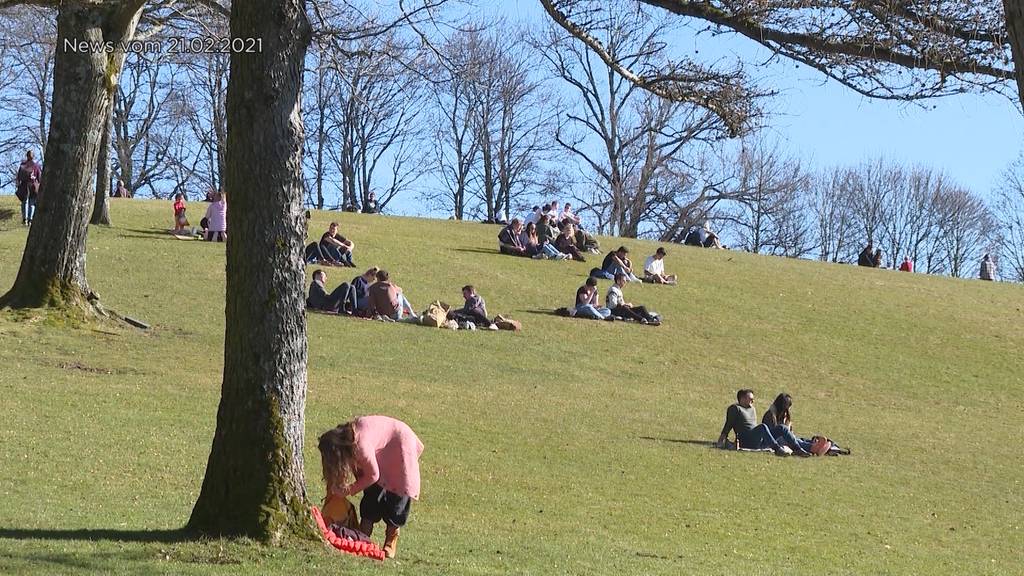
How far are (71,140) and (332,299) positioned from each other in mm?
8435

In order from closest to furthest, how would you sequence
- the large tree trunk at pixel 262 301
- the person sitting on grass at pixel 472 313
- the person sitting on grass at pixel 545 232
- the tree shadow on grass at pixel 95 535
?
the large tree trunk at pixel 262 301, the tree shadow on grass at pixel 95 535, the person sitting on grass at pixel 472 313, the person sitting on grass at pixel 545 232

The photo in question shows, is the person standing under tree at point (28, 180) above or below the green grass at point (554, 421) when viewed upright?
above

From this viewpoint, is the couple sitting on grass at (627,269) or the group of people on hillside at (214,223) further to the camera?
the couple sitting on grass at (627,269)

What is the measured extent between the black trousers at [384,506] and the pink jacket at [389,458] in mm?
55

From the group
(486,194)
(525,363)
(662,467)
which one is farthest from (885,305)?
(486,194)

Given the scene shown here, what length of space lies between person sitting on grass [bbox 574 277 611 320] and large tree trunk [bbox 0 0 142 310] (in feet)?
43.4

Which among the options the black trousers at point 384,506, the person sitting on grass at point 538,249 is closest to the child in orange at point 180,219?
the person sitting on grass at point 538,249

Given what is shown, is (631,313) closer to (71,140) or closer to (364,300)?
(364,300)

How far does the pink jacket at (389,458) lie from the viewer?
9.39 m

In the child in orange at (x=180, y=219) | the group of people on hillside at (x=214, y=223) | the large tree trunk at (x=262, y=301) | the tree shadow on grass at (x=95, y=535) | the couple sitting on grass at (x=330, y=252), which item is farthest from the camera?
the child in orange at (x=180, y=219)

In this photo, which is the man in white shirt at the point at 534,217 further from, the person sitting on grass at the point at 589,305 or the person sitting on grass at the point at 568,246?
the person sitting on grass at the point at 589,305

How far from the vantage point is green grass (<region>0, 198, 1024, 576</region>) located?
11.1 meters

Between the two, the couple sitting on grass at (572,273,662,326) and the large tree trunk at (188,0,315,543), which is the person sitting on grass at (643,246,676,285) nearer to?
the couple sitting on grass at (572,273,662,326)

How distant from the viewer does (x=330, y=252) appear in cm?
3250
